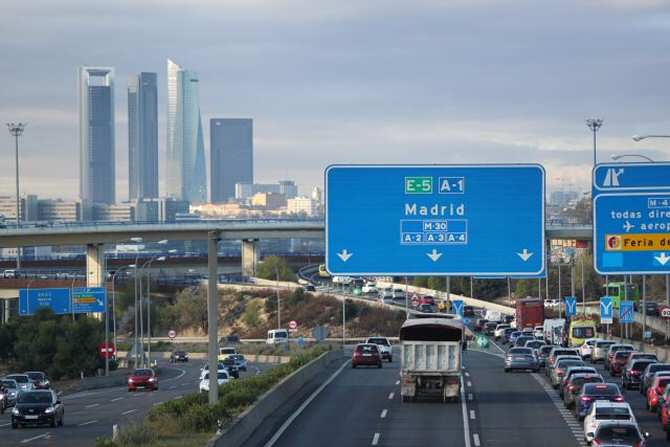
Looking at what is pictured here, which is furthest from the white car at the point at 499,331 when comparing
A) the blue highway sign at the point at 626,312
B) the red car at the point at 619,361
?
the red car at the point at 619,361

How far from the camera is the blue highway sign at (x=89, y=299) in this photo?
3669 inches

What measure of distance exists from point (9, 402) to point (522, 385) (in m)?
23.2

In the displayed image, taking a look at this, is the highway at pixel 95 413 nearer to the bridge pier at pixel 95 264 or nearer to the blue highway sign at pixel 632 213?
the bridge pier at pixel 95 264

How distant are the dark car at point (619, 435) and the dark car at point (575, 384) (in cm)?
1352


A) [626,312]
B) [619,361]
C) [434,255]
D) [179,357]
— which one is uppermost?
[434,255]

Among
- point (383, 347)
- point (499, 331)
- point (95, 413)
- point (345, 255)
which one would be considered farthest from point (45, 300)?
point (345, 255)

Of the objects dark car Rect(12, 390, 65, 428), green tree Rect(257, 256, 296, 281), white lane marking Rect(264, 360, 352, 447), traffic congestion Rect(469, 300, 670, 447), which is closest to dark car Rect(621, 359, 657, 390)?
traffic congestion Rect(469, 300, 670, 447)

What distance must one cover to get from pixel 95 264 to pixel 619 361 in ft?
150

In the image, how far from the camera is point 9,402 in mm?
60250

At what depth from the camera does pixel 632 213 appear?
35875 millimetres

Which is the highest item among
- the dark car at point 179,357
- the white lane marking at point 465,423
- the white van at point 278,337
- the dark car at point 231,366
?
the white lane marking at point 465,423

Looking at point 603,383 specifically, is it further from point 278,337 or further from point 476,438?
point 278,337

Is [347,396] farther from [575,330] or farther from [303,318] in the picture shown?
[303,318]

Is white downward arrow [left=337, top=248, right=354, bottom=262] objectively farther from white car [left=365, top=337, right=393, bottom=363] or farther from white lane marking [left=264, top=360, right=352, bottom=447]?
white car [left=365, top=337, right=393, bottom=363]
